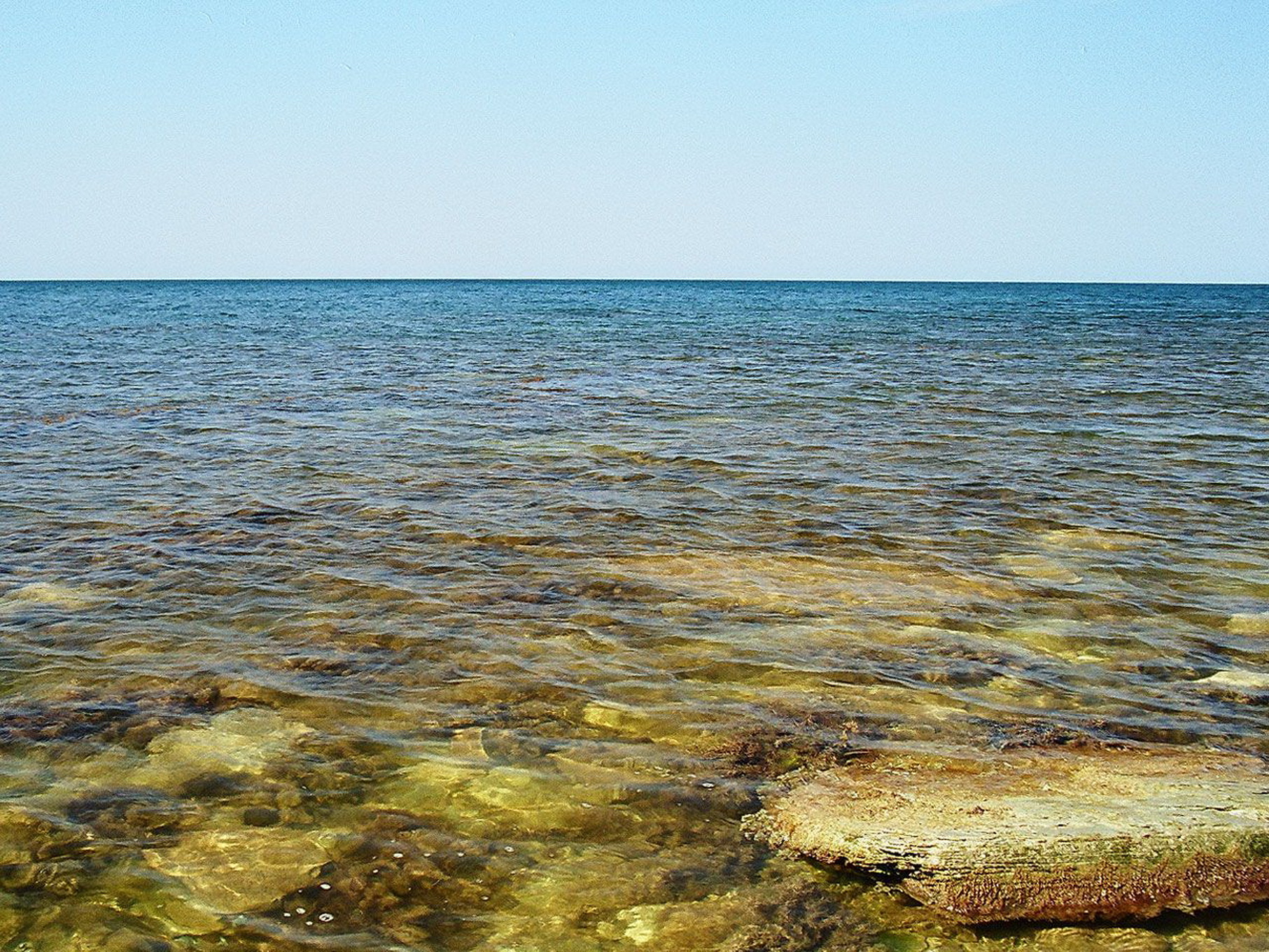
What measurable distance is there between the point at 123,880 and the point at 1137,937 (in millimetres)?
3695

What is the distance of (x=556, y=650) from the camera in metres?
6.03

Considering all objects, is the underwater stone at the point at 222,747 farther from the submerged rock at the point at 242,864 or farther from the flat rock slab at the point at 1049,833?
the flat rock slab at the point at 1049,833

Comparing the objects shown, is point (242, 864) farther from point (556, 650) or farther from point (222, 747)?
point (556, 650)

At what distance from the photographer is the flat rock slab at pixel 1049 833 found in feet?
12.0

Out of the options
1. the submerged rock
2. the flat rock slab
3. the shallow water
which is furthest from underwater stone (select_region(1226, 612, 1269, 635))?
the submerged rock

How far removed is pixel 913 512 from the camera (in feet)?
31.3

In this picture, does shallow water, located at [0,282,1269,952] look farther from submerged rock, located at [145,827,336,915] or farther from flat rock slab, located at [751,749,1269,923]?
flat rock slab, located at [751,749,1269,923]

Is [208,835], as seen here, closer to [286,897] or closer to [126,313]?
[286,897]

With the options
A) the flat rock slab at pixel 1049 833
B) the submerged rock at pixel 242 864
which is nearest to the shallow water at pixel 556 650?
the submerged rock at pixel 242 864

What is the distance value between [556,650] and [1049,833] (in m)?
3.00

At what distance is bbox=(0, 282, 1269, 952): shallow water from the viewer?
371 centimetres

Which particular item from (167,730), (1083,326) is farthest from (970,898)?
(1083,326)

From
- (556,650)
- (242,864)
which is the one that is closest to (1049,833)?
(556,650)

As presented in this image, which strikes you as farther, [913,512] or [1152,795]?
[913,512]
